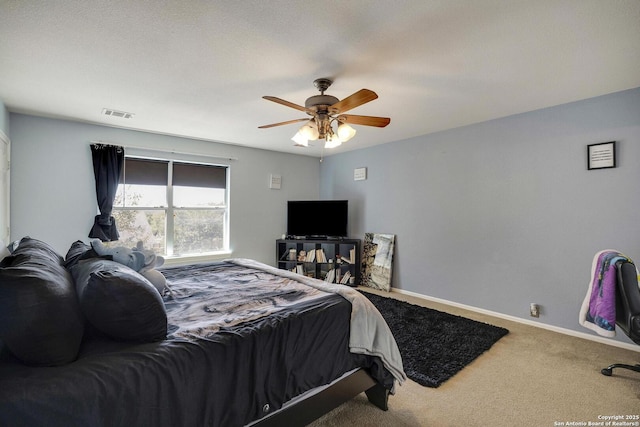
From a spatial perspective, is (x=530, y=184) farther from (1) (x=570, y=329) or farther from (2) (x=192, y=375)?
(2) (x=192, y=375)

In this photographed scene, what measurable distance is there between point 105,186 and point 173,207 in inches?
35.4

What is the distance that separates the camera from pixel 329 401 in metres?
1.75

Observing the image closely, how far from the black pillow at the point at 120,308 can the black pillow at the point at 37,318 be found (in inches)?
2.8

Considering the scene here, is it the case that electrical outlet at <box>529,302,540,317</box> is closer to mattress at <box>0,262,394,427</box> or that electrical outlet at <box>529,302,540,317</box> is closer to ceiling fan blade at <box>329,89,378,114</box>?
mattress at <box>0,262,394,427</box>

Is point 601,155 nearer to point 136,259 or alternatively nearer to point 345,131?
Answer: point 345,131

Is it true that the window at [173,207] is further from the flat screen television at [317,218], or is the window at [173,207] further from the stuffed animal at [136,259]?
the stuffed animal at [136,259]

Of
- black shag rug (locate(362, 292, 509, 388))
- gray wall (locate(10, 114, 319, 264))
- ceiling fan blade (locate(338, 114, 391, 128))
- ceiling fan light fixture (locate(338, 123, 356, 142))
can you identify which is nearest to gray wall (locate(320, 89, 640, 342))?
black shag rug (locate(362, 292, 509, 388))

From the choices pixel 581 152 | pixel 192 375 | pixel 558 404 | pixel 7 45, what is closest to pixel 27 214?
pixel 7 45

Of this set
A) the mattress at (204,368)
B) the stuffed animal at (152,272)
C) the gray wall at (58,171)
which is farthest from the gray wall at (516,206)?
the stuffed animal at (152,272)

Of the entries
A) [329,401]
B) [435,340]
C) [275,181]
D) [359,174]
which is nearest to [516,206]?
[435,340]

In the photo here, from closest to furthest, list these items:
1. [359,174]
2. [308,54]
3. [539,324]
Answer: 1. [308,54]
2. [539,324]
3. [359,174]

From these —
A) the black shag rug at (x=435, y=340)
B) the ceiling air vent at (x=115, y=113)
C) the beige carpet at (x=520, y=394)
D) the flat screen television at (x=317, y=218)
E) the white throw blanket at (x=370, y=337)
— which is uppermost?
the ceiling air vent at (x=115, y=113)

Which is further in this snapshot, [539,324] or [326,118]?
[539,324]

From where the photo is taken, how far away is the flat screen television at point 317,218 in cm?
512
